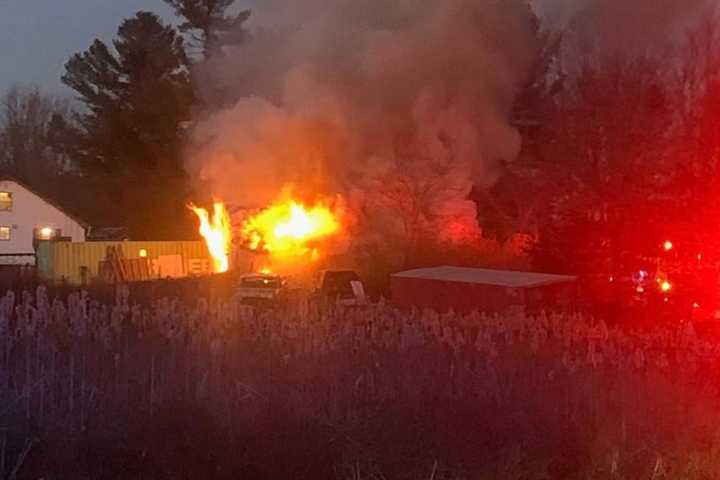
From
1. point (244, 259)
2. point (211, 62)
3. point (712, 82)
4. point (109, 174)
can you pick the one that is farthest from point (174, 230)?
point (712, 82)

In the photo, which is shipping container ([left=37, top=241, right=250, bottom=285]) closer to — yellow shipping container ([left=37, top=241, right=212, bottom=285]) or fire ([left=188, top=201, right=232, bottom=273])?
yellow shipping container ([left=37, top=241, right=212, bottom=285])

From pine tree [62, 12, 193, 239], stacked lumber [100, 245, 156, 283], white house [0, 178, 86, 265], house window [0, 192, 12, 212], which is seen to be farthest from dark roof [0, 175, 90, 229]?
stacked lumber [100, 245, 156, 283]

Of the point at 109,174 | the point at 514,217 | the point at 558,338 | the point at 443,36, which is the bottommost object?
the point at 558,338

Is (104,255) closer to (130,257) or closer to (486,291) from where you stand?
(130,257)

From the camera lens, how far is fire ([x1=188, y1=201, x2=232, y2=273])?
41938 millimetres

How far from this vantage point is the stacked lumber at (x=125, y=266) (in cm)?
4216

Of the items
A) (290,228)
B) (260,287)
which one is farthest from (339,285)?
(290,228)

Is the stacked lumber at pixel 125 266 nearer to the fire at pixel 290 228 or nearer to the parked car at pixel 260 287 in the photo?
the fire at pixel 290 228

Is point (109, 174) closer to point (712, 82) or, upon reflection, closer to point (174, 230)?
point (174, 230)

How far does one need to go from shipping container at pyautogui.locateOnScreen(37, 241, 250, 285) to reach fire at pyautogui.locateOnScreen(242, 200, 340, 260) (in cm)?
106

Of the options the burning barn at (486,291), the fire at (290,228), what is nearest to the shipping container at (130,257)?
the fire at (290,228)

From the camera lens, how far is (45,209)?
2427 inches

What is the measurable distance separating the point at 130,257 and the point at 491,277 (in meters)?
22.6

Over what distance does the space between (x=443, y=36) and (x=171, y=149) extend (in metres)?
14.8
